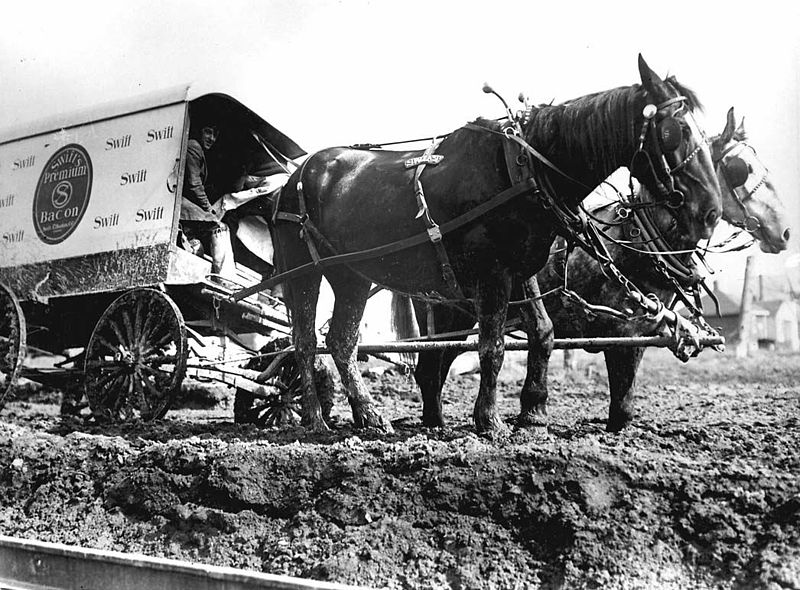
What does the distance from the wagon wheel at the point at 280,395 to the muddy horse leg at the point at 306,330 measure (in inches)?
34.8

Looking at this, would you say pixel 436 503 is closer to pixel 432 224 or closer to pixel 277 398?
pixel 432 224

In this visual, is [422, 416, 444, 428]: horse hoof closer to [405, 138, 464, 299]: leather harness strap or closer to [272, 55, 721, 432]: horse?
[272, 55, 721, 432]: horse

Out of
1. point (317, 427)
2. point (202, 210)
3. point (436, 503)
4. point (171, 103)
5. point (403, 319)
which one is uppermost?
point (171, 103)

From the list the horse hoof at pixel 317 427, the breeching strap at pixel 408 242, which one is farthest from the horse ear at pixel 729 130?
the horse hoof at pixel 317 427

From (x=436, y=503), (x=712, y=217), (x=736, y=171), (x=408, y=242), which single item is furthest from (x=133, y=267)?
(x=736, y=171)

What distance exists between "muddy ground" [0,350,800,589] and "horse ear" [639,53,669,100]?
1567 mm

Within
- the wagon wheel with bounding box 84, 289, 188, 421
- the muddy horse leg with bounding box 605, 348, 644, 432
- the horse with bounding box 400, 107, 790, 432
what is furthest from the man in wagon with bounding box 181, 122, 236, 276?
the muddy horse leg with bounding box 605, 348, 644, 432

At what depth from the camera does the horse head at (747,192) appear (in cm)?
421

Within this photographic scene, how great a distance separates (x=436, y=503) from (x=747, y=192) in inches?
108

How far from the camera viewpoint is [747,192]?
435 cm

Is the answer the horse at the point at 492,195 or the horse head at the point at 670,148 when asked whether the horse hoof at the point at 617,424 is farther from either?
the horse head at the point at 670,148

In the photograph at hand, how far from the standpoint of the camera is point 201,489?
3.51 m

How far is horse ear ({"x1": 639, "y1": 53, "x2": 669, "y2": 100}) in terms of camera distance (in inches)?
131

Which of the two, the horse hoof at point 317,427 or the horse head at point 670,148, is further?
the horse hoof at point 317,427
